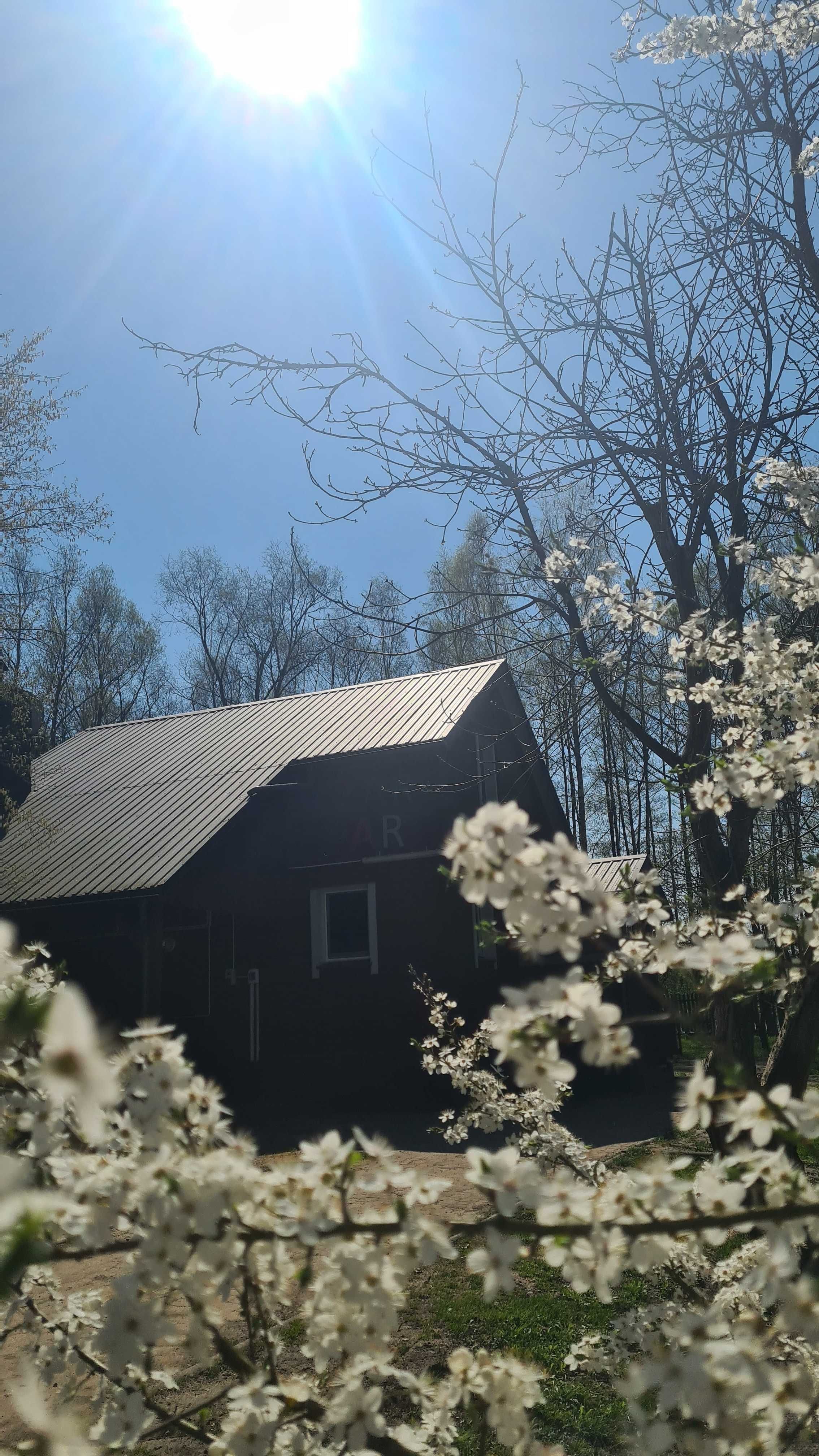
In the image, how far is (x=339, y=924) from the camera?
37.3ft

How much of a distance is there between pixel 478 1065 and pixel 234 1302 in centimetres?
557

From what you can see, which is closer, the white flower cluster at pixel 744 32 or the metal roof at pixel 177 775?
the white flower cluster at pixel 744 32

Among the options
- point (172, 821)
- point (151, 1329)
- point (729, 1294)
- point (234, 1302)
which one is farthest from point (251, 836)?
point (151, 1329)

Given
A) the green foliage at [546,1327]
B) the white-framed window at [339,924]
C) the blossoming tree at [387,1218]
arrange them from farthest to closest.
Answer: the white-framed window at [339,924]
the green foliage at [546,1327]
the blossoming tree at [387,1218]

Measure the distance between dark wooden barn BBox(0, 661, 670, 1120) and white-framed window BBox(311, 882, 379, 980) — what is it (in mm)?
23

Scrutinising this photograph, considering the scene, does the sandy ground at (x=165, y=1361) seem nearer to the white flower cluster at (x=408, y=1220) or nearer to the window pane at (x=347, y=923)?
the white flower cluster at (x=408, y=1220)

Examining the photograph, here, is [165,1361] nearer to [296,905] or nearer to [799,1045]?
[799,1045]

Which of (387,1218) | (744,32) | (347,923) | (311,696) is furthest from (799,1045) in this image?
(311,696)

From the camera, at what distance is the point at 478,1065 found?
9.60m

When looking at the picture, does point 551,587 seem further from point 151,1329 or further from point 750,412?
point 151,1329

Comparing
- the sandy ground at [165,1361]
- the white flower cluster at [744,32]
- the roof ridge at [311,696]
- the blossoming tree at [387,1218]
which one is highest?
the white flower cluster at [744,32]

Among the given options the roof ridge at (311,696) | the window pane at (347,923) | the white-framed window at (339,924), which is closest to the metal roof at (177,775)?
the roof ridge at (311,696)

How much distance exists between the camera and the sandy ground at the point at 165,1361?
3.38m

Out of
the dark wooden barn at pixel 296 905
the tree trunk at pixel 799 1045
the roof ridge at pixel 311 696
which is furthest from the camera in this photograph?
the roof ridge at pixel 311 696
